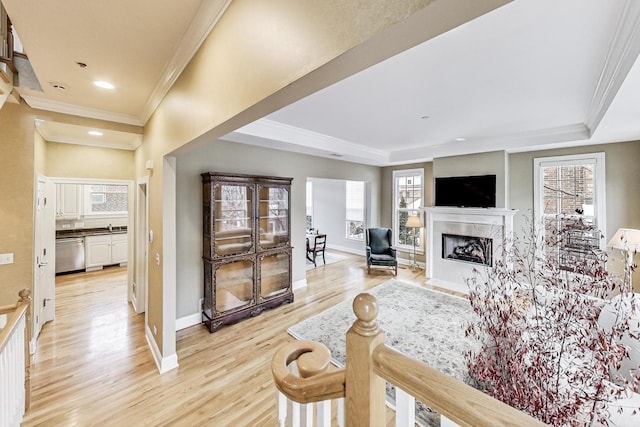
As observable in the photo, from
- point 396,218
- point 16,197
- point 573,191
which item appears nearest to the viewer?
point 16,197

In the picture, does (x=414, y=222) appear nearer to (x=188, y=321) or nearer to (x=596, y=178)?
(x=596, y=178)

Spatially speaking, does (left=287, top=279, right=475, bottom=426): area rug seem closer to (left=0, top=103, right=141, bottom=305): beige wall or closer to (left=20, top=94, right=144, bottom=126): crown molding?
(left=0, top=103, right=141, bottom=305): beige wall

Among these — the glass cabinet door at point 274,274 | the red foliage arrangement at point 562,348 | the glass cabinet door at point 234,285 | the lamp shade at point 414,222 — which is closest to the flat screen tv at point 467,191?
the lamp shade at point 414,222

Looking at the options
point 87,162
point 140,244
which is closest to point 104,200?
point 87,162

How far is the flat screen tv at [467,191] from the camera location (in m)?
4.78

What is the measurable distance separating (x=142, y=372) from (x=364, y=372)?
3.02 meters

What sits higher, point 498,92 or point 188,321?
point 498,92

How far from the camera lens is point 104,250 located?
6449 millimetres

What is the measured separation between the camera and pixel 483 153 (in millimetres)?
4898

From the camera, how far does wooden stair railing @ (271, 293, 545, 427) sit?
51 cm

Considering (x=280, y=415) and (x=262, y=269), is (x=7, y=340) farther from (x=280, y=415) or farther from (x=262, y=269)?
(x=262, y=269)

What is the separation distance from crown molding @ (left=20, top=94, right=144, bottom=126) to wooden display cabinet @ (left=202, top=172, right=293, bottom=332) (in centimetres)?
117

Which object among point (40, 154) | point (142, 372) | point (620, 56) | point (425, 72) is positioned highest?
point (425, 72)

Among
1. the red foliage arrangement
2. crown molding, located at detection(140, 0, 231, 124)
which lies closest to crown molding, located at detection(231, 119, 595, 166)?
crown molding, located at detection(140, 0, 231, 124)
